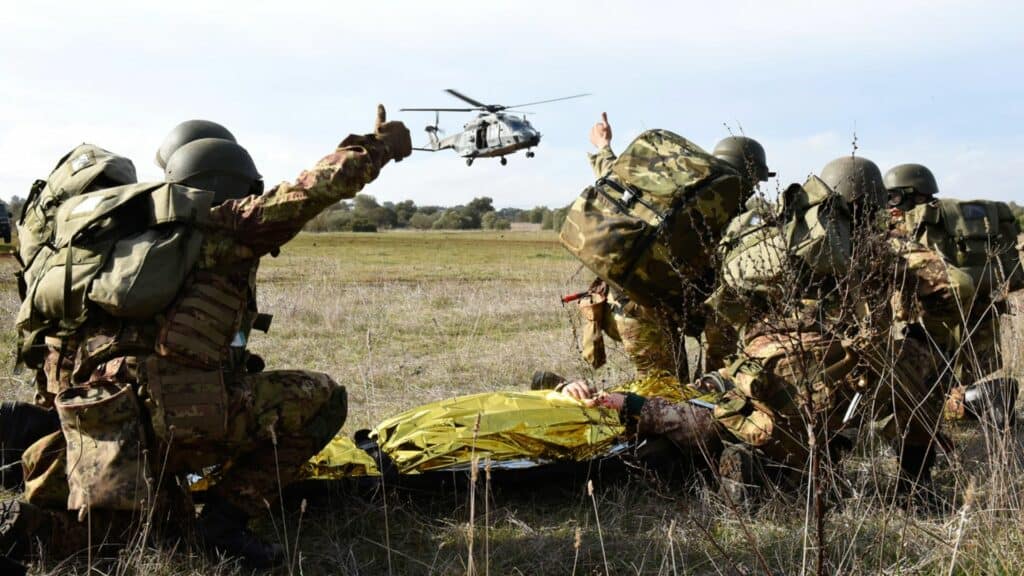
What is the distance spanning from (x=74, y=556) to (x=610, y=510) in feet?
7.40

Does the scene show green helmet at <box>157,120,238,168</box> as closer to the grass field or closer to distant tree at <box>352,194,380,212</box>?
the grass field

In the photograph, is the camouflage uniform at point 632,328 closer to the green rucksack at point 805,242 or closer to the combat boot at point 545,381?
the combat boot at point 545,381

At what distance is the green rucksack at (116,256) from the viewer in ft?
11.0

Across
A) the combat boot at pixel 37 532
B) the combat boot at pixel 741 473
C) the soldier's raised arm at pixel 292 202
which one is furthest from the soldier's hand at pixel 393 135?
the combat boot at pixel 741 473

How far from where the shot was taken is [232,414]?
354 cm

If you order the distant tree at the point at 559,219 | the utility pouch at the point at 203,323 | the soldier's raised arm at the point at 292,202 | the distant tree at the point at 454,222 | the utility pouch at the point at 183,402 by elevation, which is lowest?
the distant tree at the point at 454,222

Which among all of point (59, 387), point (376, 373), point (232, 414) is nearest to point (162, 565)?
point (232, 414)

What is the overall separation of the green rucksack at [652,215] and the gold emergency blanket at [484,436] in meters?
0.70

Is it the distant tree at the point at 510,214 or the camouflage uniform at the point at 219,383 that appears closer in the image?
the camouflage uniform at the point at 219,383

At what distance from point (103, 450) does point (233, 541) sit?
2.00ft

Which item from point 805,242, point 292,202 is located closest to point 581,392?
point 805,242

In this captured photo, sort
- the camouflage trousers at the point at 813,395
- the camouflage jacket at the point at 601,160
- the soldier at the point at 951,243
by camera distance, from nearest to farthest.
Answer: the camouflage trousers at the point at 813,395
the camouflage jacket at the point at 601,160
the soldier at the point at 951,243

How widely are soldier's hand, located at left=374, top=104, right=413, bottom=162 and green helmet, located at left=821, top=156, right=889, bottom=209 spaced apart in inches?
86.7

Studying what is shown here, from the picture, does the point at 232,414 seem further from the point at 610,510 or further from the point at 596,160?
the point at 596,160
